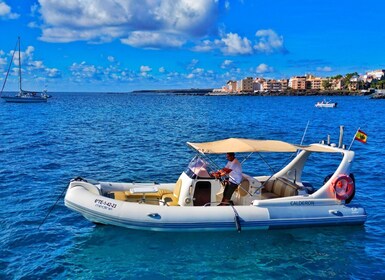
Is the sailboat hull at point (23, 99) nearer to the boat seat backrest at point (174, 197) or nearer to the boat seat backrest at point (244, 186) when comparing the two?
the boat seat backrest at point (174, 197)

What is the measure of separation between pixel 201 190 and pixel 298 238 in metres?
3.16

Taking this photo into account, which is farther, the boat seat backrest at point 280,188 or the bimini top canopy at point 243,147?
the boat seat backrest at point 280,188

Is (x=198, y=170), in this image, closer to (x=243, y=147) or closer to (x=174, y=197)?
(x=174, y=197)

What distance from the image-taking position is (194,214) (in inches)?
446

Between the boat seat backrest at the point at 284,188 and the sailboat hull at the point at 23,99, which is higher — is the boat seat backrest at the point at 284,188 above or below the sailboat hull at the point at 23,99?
below

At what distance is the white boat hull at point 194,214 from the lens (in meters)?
11.3

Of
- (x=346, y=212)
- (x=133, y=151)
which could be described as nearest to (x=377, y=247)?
(x=346, y=212)

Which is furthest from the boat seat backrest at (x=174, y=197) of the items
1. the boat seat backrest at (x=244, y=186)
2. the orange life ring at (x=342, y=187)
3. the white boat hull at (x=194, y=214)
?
the orange life ring at (x=342, y=187)

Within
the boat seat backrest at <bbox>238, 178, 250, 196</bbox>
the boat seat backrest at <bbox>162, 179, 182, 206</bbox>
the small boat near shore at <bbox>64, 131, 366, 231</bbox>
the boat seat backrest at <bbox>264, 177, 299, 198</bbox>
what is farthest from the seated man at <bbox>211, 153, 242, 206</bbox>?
the boat seat backrest at <bbox>264, 177, 299, 198</bbox>

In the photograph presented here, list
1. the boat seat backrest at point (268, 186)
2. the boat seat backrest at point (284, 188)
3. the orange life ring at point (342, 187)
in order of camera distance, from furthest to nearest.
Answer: the boat seat backrest at point (268, 186), the boat seat backrest at point (284, 188), the orange life ring at point (342, 187)

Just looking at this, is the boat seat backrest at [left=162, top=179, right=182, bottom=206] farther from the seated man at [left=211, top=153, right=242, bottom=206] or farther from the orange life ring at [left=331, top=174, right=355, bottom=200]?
the orange life ring at [left=331, top=174, right=355, bottom=200]

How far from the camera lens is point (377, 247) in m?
11.4

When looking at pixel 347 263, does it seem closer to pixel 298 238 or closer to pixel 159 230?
pixel 298 238

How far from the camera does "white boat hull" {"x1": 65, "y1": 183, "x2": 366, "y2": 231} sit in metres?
11.3
